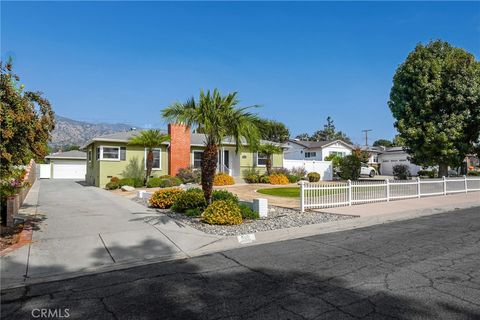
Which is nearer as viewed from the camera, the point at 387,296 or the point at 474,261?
the point at 387,296

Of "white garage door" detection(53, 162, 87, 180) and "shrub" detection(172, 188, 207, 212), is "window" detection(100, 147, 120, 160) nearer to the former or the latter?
"shrub" detection(172, 188, 207, 212)

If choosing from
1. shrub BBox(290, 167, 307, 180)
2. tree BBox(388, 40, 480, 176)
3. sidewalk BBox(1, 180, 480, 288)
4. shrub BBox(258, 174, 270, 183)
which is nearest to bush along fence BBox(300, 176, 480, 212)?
sidewalk BBox(1, 180, 480, 288)

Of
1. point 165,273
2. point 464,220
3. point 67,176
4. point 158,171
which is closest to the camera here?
point 165,273

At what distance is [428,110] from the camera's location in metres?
21.8

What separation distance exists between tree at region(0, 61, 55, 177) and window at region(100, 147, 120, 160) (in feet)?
54.7

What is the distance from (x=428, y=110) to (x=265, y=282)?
20848 mm

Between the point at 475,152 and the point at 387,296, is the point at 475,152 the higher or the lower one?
the higher one

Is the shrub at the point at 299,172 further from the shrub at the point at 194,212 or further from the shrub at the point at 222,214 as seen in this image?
the shrub at the point at 222,214

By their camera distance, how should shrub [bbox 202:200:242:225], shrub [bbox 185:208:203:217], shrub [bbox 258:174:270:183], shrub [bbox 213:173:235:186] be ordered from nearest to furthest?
shrub [bbox 202:200:242:225] → shrub [bbox 185:208:203:217] → shrub [bbox 213:173:235:186] → shrub [bbox 258:174:270:183]

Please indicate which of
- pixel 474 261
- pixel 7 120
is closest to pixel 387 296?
pixel 474 261

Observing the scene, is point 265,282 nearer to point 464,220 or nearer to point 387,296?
point 387,296

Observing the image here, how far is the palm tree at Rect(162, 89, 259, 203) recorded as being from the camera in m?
10.1

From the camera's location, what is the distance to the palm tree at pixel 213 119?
10062 mm

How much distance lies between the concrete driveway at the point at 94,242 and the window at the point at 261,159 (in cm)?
1747
